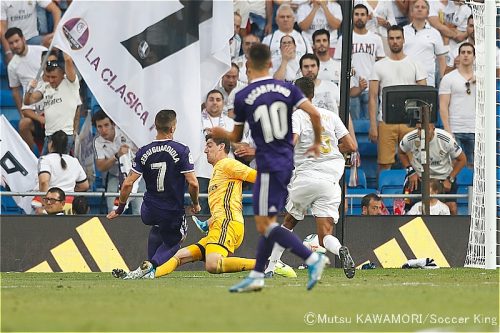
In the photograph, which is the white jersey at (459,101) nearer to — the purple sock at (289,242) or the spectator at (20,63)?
the spectator at (20,63)

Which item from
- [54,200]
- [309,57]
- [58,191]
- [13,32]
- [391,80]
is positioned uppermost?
[13,32]

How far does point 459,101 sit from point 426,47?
1052 millimetres

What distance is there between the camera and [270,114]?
9773mm

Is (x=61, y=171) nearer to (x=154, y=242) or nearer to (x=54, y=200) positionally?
(x=54, y=200)

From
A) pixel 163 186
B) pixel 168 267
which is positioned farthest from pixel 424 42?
pixel 168 267

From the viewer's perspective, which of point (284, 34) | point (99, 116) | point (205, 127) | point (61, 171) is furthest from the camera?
point (284, 34)

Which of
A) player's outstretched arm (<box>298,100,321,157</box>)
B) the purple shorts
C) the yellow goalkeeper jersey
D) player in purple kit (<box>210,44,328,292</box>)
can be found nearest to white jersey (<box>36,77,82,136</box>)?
the yellow goalkeeper jersey

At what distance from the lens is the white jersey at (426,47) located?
18.6m

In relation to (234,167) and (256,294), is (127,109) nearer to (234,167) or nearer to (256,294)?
(234,167)

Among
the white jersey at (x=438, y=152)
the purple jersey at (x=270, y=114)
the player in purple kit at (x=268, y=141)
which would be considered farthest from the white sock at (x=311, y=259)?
the white jersey at (x=438, y=152)

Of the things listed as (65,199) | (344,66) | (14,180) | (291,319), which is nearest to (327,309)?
(291,319)

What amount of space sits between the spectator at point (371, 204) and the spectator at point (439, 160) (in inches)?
40.7

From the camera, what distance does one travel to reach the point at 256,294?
9.51 metres

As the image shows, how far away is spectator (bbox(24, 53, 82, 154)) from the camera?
17.9 meters
